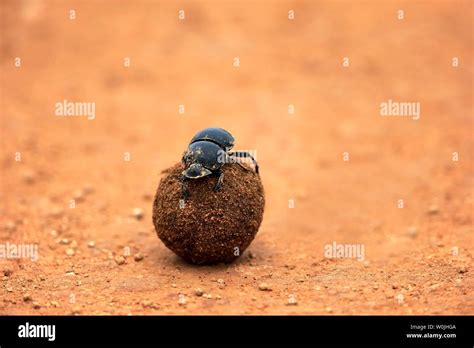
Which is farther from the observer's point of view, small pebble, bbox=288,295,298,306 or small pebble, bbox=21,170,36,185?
small pebble, bbox=21,170,36,185

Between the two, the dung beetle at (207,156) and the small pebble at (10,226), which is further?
the small pebble at (10,226)

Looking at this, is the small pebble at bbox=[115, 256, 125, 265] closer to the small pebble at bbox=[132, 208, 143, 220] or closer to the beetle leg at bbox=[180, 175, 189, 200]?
the beetle leg at bbox=[180, 175, 189, 200]

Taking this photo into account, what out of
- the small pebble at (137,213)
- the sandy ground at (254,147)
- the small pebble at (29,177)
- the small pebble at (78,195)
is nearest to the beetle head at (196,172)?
the sandy ground at (254,147)

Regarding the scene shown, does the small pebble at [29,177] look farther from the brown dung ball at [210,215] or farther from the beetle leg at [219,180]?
the beetle leg at [219,180]

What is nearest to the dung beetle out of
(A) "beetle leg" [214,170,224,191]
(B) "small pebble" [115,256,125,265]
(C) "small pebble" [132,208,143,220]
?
(A) "beetle leg" [214,170,224,191]

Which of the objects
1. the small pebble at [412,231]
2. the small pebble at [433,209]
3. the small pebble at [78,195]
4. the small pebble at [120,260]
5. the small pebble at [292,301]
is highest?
the small pebble at [78,195]
